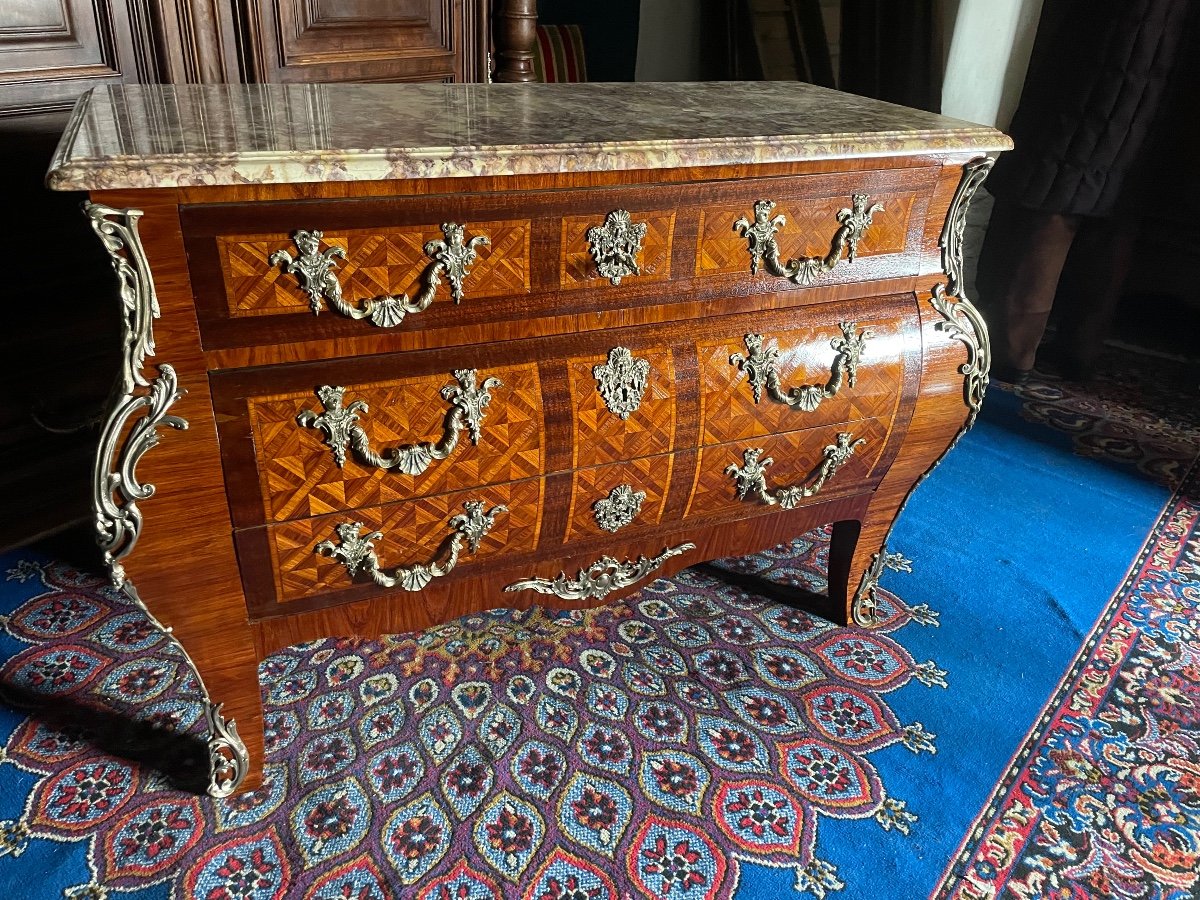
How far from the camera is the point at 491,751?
143cm

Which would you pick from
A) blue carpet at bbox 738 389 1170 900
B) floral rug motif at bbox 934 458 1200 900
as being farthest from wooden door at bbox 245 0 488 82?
floral rug motif at bbox 934 458 1200 900

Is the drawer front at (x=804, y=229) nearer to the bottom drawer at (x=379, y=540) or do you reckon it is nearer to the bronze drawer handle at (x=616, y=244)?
the bronze drawer handle at (x=616, y=244)

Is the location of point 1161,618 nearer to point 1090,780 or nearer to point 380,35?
point 1090,780

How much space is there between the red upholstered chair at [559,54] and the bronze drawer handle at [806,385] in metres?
1.85

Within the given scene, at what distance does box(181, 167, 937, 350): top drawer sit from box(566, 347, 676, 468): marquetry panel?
81 mm

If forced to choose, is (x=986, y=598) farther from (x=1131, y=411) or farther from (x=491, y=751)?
(x=1131, y=411)

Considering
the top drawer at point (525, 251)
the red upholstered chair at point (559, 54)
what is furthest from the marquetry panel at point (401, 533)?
the red upholstered chair at point (559, 54)

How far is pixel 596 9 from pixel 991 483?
2087mm

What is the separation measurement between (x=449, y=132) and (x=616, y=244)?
25cm

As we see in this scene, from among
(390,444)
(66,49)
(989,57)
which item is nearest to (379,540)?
(390,444)

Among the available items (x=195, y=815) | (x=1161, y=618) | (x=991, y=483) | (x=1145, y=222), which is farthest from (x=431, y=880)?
(x=1145, y=222)

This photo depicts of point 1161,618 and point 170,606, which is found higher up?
point 170,606

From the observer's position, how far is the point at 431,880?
4.03ft

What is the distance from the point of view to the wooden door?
64.9 inches
